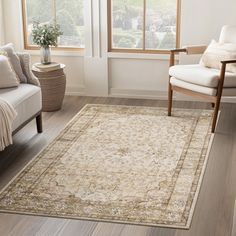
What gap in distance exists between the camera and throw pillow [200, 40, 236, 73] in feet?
14.9

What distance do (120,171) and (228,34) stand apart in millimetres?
1906

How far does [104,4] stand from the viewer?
5336mm

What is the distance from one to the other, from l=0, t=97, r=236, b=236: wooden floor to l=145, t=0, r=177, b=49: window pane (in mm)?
905

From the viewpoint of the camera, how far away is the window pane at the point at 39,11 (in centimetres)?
555

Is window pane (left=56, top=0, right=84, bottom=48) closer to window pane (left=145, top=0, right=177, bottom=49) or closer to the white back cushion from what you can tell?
window pane (left=145, top=0, right=177, bottom=49)

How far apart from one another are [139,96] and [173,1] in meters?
1.03

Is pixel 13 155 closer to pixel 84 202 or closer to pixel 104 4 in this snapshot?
pixel 84 202

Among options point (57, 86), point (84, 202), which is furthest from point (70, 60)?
point (84, 202)

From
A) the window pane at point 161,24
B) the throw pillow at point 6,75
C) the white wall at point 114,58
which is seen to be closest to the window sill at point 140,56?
the white wall at point 114,58

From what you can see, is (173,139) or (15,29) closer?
(173,139)

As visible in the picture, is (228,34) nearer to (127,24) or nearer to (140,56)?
(140,56)

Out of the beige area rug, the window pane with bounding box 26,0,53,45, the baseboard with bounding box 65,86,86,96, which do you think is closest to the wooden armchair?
the beige area rug

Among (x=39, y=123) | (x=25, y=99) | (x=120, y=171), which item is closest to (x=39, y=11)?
(x=39, y=123)

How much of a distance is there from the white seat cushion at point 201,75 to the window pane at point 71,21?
50.9 inches
